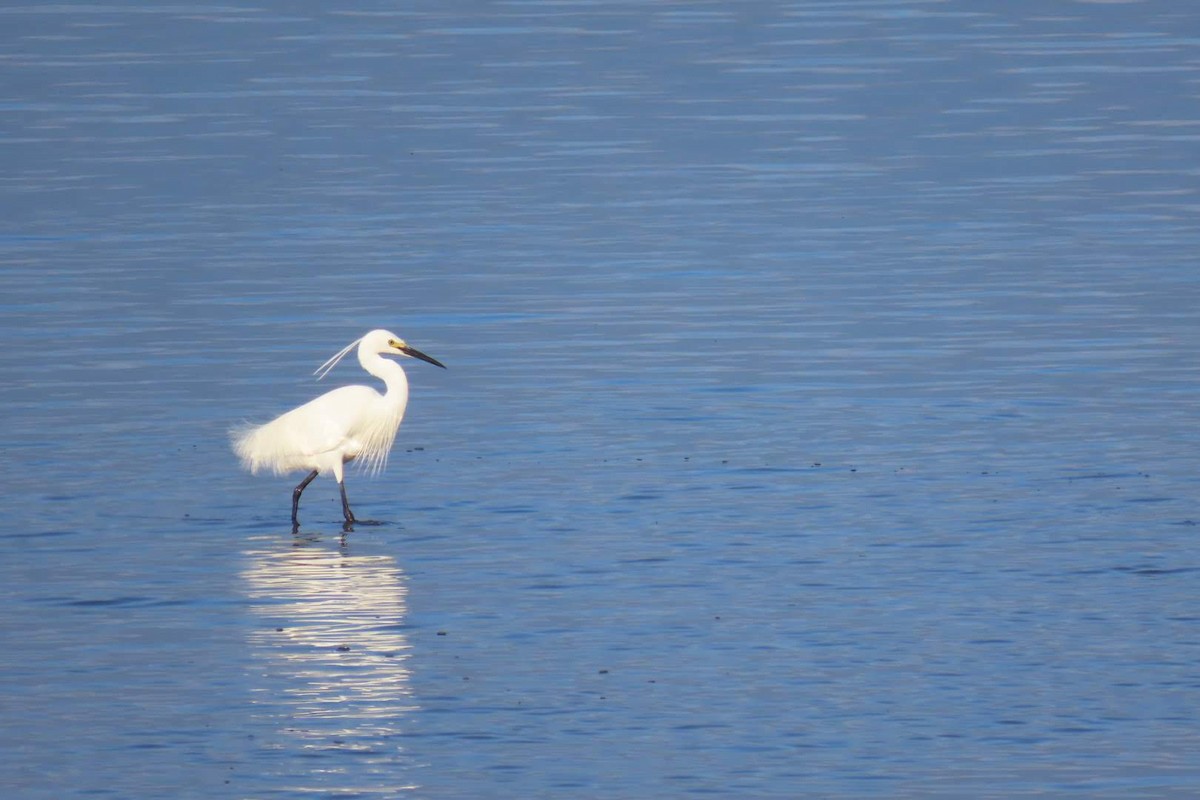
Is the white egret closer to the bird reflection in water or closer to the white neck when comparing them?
the white neck

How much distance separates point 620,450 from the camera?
15227mm

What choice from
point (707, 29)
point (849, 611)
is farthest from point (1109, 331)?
point (707, 29)

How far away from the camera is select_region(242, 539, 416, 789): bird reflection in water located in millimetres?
9695

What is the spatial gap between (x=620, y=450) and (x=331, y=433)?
1.94 m

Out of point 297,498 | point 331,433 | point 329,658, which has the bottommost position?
point 297,498

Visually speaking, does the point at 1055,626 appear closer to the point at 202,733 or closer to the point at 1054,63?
the point at 202,733

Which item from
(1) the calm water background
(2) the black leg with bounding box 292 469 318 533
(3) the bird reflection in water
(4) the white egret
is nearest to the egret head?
(4) the white egret

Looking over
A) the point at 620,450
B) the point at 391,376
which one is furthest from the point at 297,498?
the point at 620,450

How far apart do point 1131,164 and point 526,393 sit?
40.9 feet

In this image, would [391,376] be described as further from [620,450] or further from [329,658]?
[329,658]

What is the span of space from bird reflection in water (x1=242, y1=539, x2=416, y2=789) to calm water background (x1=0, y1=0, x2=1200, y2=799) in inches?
1.4

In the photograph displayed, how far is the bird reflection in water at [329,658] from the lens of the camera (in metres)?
9.70

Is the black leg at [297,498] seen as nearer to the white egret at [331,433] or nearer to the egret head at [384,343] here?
the white egret at [331,433]

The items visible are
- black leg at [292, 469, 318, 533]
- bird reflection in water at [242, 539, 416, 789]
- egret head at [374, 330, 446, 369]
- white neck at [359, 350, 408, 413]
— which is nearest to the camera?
bird reflection in water at [242, 539, 416, 789]
